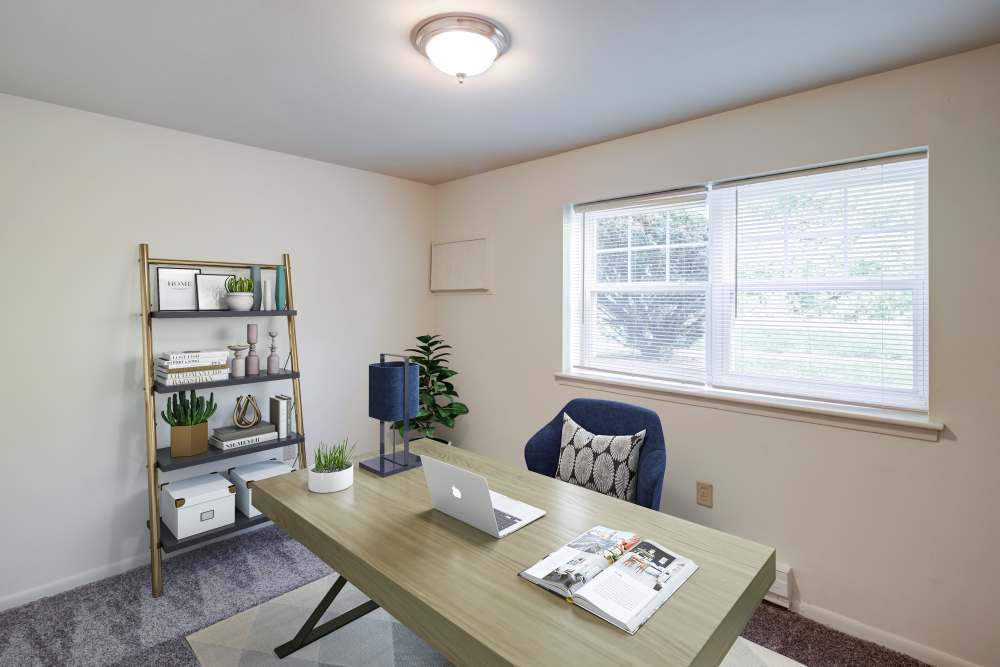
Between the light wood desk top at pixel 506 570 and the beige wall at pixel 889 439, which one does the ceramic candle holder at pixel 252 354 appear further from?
the beige wall at pixel 889 439

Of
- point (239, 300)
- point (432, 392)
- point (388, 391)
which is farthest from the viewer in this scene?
point (432, 392)

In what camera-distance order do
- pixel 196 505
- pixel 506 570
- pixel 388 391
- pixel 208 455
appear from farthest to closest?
pixel 208 455, pixel 196 505, pixel 388 391, pixel 506 570

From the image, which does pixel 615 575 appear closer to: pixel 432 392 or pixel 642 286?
pixel 642 286

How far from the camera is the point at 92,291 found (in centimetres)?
267

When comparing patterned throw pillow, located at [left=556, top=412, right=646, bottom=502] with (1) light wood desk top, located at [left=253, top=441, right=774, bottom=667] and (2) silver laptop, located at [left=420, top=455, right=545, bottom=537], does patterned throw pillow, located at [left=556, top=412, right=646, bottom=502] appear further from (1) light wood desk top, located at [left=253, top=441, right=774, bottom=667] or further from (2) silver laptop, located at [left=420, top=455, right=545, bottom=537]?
(2) silver laptop, located at [left=420, top=455, right=545, bottom=537]

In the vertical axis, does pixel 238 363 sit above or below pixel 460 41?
below

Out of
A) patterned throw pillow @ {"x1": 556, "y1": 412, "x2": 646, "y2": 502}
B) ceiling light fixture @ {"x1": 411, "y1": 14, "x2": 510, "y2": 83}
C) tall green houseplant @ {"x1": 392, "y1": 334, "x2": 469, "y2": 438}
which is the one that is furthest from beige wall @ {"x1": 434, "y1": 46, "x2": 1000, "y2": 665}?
tall green houseplant @ {"x1": 392, "y1": 334, "x2": 469, "y2": 438}

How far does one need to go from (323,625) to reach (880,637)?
236 cm

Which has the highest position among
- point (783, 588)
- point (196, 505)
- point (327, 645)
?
point (196, 505)

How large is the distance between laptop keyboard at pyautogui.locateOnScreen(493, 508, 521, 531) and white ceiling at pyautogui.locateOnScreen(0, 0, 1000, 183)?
166 cm

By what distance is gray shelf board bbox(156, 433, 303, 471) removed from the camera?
105 inches

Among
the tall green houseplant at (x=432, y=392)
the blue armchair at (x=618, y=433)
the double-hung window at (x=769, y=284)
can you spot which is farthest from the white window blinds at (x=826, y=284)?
the tall green houseplant at (x=432, y=392)

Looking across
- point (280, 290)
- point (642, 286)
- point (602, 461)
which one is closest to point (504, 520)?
point (602, 461)

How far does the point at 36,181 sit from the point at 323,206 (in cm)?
148
